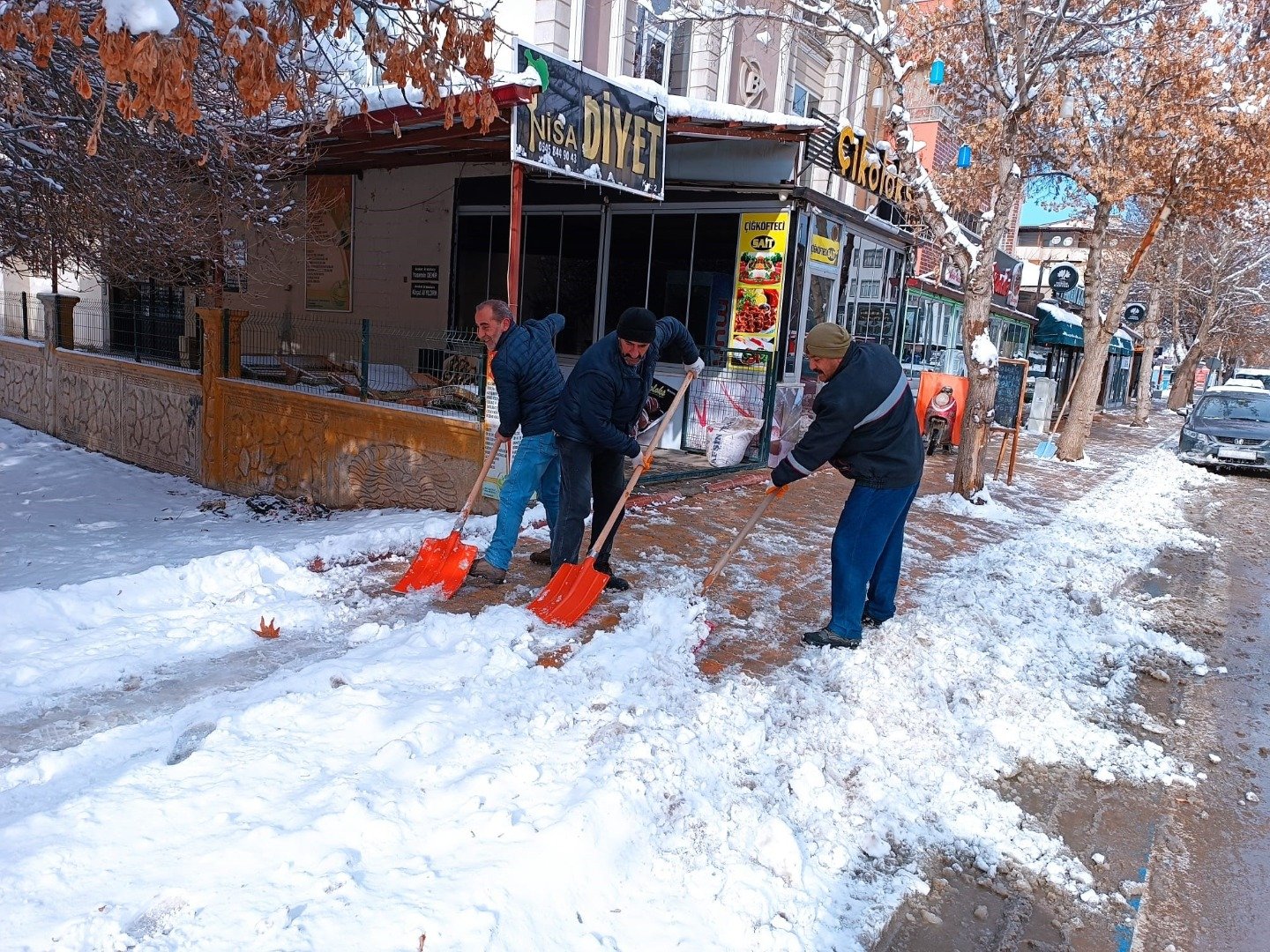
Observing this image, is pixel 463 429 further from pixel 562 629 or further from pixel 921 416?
pixel 921 416

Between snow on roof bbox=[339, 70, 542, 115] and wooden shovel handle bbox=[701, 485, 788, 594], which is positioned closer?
wooden shovel handle bbox=[701, 485, 788, 594]

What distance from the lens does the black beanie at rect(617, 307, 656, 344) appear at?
15.5 ft

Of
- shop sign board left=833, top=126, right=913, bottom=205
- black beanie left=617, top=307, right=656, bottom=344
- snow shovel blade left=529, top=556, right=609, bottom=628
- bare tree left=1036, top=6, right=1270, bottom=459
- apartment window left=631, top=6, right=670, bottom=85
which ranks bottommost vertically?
snow shovel blade left=529, top=556, right=609, bottom=628

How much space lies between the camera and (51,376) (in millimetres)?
13219

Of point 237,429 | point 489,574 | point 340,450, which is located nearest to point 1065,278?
point 340,450

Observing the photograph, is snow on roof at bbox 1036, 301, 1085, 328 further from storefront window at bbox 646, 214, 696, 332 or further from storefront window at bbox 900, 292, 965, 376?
storefront window at bbox 646, 214, 696, 332

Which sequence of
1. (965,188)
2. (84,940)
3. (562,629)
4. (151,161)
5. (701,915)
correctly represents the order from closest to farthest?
(84,940) → (701,915) → (562,629) → (151,161) → (965,188)

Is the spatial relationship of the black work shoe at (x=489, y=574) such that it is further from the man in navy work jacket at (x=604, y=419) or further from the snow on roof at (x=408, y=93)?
the snow on roof at (x=408, y=93)

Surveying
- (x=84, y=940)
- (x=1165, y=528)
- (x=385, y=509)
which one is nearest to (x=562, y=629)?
(x=84, y=940)

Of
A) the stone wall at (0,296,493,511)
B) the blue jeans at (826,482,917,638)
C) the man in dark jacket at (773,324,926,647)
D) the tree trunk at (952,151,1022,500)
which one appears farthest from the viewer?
the tree trunk at (952,151,1022,500)

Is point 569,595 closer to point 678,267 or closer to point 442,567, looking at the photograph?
point 442,567

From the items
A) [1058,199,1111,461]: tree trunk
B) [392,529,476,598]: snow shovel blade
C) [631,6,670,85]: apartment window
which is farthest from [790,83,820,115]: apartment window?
[392,529,476,598]: snow shovel blade

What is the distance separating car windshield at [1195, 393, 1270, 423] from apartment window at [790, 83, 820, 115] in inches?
382

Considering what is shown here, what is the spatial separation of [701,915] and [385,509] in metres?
6.53
